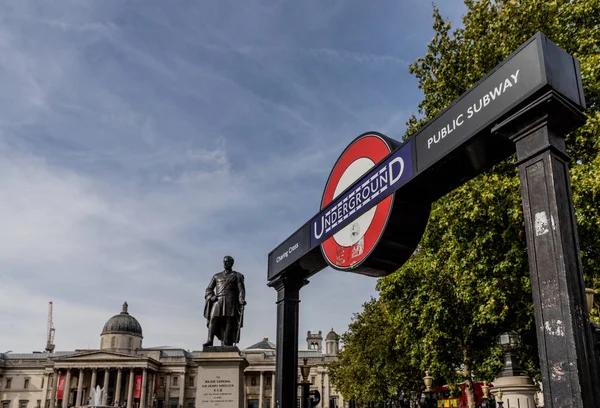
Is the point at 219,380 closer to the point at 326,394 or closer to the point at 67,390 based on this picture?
the point at 67,390

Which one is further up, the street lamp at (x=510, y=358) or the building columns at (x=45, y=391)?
the street lamp at (x=510, y=358)

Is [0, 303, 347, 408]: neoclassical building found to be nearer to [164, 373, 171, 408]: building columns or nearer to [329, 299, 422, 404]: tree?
[164, 373, 171, 408]: building columns

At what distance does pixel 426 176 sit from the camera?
441 centimetres

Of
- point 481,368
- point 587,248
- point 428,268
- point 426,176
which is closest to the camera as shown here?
point 426,176

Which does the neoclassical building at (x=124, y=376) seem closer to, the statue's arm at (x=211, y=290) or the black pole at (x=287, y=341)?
the statue's arm at (x=211, y=290)

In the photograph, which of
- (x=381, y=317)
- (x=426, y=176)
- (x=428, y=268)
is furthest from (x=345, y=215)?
(x=381, y=317)

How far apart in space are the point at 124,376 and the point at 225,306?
297 feet

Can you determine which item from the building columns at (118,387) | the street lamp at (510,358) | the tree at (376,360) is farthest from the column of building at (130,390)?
the street lamp at (510,358)

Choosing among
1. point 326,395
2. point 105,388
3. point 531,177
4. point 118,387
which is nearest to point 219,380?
point 531,177

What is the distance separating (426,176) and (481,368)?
18.3 metres

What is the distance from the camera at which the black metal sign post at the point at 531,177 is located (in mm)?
3084

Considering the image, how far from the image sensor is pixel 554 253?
3.20 m

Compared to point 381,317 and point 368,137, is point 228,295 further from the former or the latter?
point 381,317

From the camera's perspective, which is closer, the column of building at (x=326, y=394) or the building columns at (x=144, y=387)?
the building columns at (x=144, y=387)
